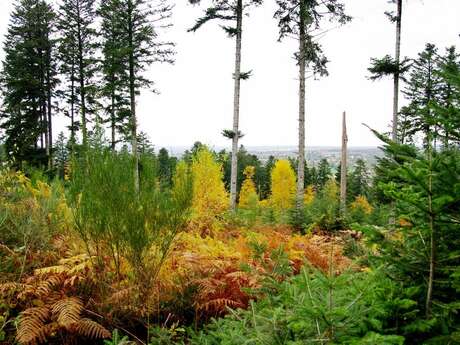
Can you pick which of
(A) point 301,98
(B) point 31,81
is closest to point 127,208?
(A) point 301,98

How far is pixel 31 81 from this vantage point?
907 inches

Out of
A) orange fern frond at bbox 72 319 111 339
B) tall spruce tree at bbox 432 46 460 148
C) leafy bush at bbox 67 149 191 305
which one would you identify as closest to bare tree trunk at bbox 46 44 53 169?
leafy bush at bbox 67 149 191 305

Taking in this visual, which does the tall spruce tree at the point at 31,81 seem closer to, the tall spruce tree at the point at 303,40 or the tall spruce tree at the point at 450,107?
the tall spruce tree at the point at 303,40

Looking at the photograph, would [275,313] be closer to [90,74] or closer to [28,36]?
[90,74]

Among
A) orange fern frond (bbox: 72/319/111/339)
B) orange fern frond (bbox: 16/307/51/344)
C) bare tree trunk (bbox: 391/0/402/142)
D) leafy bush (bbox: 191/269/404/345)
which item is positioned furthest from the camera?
bare tree trunk (bbox: 391/0/402/142)

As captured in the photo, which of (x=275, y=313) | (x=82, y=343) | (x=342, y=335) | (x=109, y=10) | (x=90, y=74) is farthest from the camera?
(x=90, y=74)

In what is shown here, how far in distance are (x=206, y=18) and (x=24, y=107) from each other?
17.4m

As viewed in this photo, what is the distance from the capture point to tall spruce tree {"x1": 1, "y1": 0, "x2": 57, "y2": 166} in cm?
2381

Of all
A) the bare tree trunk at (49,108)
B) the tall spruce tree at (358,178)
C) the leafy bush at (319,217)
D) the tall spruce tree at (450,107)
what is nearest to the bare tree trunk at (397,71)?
the leafy bush at (319,217)

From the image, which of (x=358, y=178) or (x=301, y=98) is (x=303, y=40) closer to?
(x=301, y=98)

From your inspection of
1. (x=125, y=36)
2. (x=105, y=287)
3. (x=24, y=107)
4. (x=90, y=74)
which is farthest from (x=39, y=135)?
(x=105, y=287)

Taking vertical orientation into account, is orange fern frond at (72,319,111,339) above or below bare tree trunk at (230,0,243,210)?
below

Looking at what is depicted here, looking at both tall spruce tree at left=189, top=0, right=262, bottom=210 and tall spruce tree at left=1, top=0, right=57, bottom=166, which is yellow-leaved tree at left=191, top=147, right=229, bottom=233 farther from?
tall spruce tree at left=1, top=0, right=57, bottom=166

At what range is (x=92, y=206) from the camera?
10.6 ft
